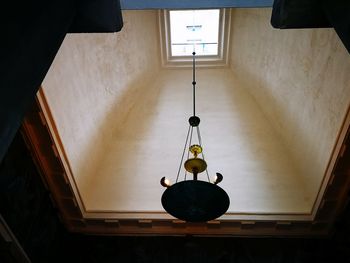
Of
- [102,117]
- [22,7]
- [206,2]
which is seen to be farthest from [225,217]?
[22,7]

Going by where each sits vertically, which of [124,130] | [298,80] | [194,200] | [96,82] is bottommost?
[194,200]

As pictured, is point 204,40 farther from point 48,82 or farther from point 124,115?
point 48,82

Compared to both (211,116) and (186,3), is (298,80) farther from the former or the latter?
(186,3)

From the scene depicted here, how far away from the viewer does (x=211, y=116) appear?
834 cm

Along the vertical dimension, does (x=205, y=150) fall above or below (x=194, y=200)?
above

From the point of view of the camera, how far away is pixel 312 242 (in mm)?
6809

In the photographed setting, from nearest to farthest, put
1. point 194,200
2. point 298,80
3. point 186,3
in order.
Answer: point 186,3 < point 194,200 < point 298,80

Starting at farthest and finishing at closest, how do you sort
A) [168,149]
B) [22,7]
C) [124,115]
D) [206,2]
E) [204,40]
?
1. [204,40]
2. [124,115]
3. [168,149]
4. [206,2]
5. [22,7]

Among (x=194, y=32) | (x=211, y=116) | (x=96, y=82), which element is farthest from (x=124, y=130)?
(x=194, y=32)

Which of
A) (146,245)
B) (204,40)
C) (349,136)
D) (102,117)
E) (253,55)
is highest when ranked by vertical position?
(204,40)

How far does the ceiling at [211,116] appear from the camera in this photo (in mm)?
5621

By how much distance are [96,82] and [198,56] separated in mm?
3519

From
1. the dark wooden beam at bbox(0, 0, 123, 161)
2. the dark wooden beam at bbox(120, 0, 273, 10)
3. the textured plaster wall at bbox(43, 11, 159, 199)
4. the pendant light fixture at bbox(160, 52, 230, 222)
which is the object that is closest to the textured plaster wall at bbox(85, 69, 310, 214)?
the textured plaster wall at bbox(43, 11, 159, 199)

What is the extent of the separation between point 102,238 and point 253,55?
511 cm
